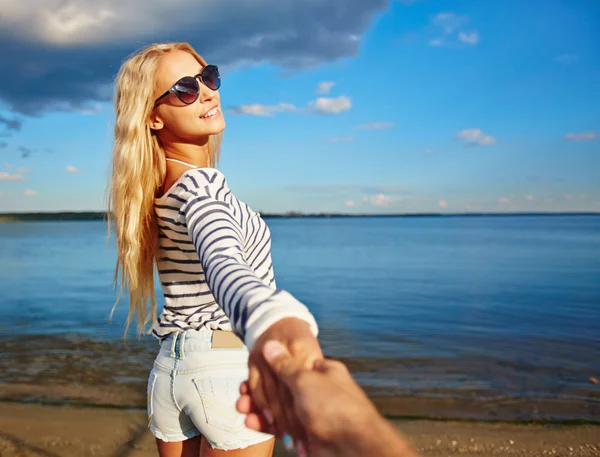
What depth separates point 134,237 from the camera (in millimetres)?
2084

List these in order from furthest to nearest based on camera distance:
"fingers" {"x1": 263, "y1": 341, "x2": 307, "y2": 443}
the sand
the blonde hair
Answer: the sand
the blonde hair
"fingers" {"x1": 263, "y1": 341, "x2": 307, "y2": 443}

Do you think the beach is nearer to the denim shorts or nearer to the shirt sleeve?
the denim shorts

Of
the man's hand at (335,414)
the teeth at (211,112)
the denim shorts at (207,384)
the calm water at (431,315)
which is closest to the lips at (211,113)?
the teeth at (211,112)

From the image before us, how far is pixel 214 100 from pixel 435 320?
38.0 feet

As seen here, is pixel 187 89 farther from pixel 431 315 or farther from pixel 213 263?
pixel 431 315

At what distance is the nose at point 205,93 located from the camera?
7.38 ft

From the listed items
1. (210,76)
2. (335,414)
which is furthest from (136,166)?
(335,414)

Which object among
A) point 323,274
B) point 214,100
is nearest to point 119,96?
point 214,100

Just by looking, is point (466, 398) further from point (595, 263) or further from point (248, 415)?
point (595, 263)

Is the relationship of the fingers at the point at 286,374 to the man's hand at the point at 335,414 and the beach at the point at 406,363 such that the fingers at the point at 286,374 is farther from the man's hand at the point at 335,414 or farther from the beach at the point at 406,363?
the beach at the point at 406,363

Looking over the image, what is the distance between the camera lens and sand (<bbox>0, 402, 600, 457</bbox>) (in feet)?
Answer: 17.5

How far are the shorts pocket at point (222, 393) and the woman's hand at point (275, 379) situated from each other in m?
1.07

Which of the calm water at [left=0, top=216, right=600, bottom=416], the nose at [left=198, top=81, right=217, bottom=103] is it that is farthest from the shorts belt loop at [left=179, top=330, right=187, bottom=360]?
the calm water at [left=0, top=216, right=600, bottom=416]

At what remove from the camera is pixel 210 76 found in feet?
7.58
